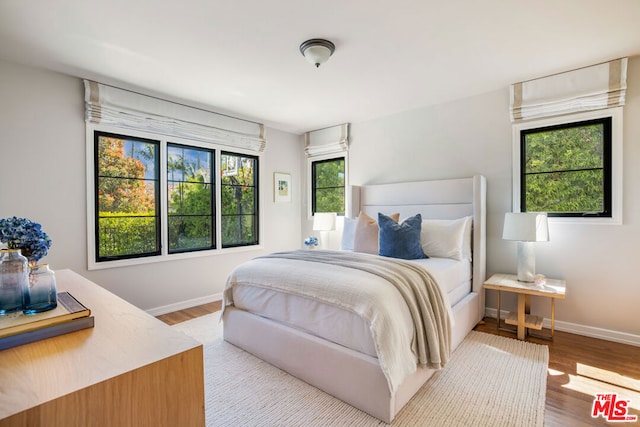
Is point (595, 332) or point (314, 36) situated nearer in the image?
point (314, 36)

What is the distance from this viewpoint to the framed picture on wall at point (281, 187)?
4.81 meters

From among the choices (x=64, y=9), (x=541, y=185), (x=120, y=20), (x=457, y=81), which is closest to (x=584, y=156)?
(x=541, y=185)

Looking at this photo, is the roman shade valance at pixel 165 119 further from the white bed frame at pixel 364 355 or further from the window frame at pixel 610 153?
the window frame at pixel 610 153

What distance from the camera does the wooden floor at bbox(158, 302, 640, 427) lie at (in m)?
1.82

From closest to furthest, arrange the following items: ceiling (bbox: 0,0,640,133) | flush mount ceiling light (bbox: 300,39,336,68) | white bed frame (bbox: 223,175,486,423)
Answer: white bed frame (bbox: 223,175,486,423) → ceiling (bbox: 0,0,640,133) → flush mount ceiling light (bbox: 300,39,336,68)

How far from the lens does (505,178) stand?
3.29 m

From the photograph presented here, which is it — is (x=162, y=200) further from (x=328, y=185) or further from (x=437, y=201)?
(x=437, y=201)

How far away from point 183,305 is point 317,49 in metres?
3.19

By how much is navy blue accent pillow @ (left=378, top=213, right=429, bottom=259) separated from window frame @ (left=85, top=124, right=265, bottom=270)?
2.17m

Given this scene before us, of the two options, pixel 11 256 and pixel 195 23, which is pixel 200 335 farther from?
pixel 195 23

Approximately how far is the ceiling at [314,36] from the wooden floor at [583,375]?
97.8 inches

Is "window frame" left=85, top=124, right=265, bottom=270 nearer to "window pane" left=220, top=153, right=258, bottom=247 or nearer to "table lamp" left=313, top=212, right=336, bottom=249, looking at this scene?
"window pane" left=220, top=153, right=258, bottom=247

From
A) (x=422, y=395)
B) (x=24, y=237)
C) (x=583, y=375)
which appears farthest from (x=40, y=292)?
(x=583, y=375)

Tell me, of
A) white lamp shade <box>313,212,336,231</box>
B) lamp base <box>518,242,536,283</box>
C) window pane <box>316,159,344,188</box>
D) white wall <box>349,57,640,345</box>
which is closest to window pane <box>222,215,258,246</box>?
white lamp shade <box>313,212,336,231</box>
